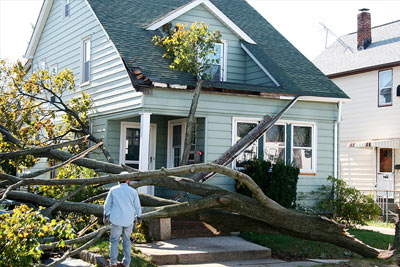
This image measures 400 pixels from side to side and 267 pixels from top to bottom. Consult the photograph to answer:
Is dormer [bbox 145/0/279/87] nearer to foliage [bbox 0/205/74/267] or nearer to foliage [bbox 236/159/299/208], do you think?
foliage [bbox 236/159/299/208]

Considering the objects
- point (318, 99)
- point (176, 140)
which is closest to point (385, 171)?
point (318, 99)

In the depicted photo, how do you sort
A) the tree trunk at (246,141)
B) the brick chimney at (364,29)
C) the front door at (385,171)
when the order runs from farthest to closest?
the brick chimney at (364,29) < the front door at (385,171) < the tree trunk at (246,141)

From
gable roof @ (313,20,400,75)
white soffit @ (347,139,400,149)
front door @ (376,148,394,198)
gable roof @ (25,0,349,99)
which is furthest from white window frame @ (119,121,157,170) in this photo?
gable roof @ (313,20,400,75)

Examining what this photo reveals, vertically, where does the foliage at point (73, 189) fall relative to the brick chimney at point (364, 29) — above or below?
below

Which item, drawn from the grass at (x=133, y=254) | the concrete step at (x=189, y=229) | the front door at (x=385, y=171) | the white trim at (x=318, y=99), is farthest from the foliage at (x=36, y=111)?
the front door at (x=385, y=171)

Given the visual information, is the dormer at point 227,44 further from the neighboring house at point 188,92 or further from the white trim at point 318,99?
the white trim at point 318,99

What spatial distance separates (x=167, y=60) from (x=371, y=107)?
11.0 meters

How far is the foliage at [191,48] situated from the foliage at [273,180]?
9.37ft

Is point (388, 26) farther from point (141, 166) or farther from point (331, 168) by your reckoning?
point (141, 166)

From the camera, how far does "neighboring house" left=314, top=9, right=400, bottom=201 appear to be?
21.7 m

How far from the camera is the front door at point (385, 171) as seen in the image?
21.8 metres

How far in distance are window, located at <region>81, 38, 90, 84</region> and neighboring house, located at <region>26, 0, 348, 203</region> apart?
0.03m

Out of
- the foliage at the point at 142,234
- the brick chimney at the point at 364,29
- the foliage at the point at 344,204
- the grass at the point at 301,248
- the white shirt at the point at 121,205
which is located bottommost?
the grass at the point at 301,248

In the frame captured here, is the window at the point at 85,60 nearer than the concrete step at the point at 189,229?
No
